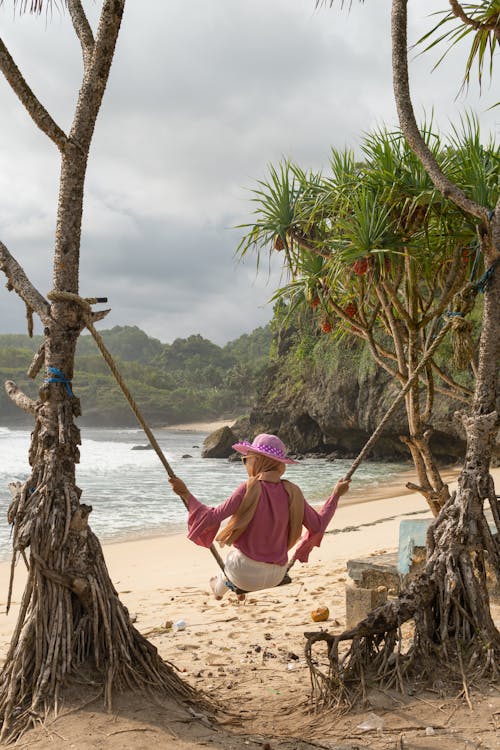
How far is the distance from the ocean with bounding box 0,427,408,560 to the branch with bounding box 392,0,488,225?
7115mm

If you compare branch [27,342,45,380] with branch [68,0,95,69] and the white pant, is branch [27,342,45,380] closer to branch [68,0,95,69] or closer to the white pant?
the white pant

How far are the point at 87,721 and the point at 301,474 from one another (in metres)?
16.9

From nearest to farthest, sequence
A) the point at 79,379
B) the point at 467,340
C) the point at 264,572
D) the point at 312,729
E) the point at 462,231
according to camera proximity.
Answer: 1. the point at 312,729
2. the point at 264,572
3. the point at 467,340
4. the point at 462,231
5. the point at 79,379

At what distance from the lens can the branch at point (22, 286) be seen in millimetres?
3770

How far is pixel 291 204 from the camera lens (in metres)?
5.75

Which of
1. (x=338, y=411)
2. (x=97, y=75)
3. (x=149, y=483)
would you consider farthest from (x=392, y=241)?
(x=338, y=411)

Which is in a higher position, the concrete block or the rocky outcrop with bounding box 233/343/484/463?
the rocky outcrop with bounding box 233/343/484/463

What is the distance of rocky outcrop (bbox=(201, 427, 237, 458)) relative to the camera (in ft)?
93.4

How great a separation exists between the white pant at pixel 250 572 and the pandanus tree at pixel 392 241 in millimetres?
1570

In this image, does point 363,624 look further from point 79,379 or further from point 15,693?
point 79,379

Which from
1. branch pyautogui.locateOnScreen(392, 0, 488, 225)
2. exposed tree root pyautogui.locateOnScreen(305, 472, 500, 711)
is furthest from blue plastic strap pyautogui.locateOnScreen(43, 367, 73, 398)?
branch pyautogui.locateOnScreen(392, 0, 488, 225)

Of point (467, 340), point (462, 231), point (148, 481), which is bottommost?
point (148, 481)

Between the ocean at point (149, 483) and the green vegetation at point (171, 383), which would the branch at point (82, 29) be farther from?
the green vegetation at point (171, 383)

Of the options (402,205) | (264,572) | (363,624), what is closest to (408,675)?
(363,624)
